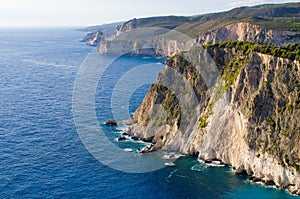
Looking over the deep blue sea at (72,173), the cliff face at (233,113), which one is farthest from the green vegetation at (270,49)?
the deep blue sea at (72,173)

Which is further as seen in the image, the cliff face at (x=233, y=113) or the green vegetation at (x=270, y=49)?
the green vegetation at (x=270, y=49)

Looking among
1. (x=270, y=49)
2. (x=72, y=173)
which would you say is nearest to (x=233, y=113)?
(x=270, y=49)

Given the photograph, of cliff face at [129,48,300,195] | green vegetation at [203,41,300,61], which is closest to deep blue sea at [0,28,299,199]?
cliff face at [129,48,300,195]

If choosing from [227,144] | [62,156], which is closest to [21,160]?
[62,156]

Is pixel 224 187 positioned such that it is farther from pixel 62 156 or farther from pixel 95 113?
pixel 95 113

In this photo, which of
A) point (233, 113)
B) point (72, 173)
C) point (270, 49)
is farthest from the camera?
point (233, 113)

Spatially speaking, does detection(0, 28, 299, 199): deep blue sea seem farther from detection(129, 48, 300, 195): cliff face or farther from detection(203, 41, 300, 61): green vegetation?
detection(203, 41, 300, 61): green vegetation

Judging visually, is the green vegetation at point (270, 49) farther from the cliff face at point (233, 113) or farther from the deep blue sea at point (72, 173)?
the deep blue sea at point (72, 173)

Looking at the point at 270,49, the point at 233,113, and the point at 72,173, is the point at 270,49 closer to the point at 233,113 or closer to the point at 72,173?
the point at 233,113
